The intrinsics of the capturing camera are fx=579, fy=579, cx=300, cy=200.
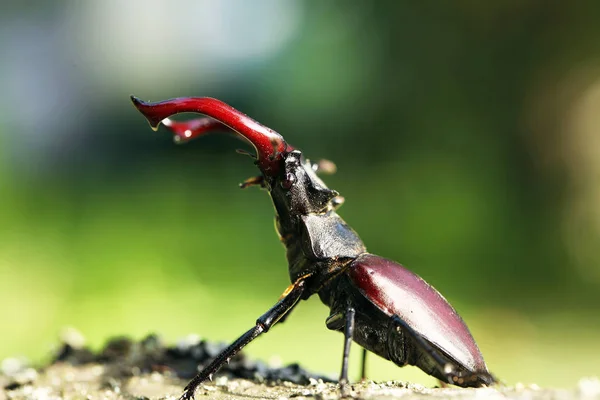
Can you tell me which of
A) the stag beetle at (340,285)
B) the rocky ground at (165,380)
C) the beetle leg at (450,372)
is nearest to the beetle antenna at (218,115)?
the stag beetle at (340,285)

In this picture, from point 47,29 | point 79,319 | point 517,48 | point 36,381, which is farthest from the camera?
point 47,29

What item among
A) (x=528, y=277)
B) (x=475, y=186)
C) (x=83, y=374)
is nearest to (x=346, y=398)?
(x=83, y=374)

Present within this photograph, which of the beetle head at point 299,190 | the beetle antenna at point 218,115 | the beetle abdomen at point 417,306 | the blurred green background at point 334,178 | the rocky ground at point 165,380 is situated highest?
the blurred green background at point 334,178

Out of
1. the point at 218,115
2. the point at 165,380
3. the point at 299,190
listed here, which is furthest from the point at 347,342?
the point at 165,380

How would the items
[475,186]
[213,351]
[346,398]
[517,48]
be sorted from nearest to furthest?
1. [346,398]
2. [213,351]
3. [475,186]
4. [517,48]

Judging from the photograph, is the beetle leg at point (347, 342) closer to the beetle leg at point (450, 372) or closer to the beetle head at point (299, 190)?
the beetle leg at point (450, 372)

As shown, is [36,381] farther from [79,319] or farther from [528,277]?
[528,277]
